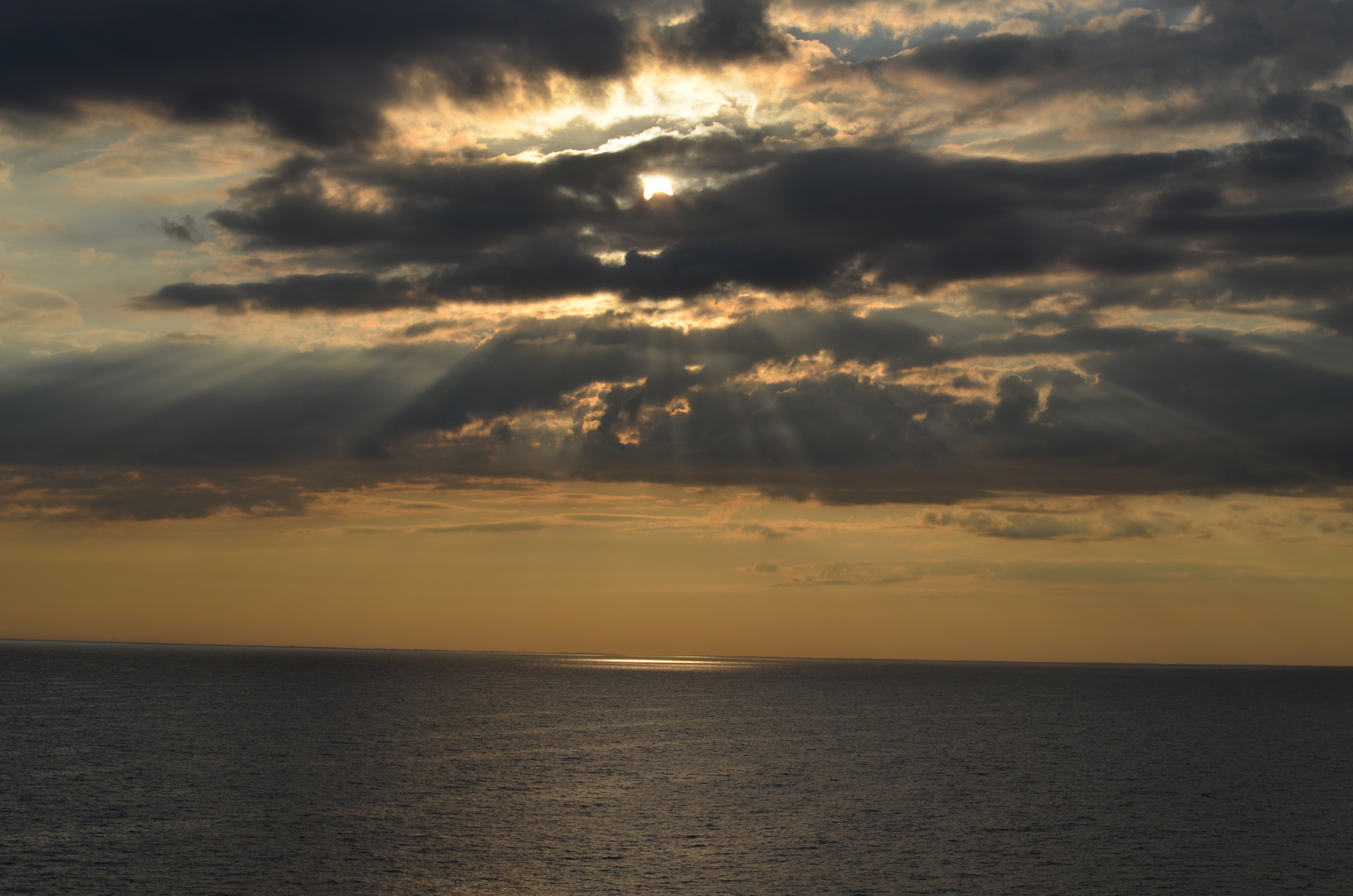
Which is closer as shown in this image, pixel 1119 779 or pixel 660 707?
pixel 1119 779

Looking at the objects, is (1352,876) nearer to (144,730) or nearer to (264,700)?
(144,730)

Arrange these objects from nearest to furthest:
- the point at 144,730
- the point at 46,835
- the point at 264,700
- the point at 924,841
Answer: the point at 46,835
the point at 924,841
the point at 144,730
the point at 264,700

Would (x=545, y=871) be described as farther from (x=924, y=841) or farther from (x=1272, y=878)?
(x=1272, y=878)

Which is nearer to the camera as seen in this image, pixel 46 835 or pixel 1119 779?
pixel 46 835

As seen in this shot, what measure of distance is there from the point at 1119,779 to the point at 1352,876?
135ft

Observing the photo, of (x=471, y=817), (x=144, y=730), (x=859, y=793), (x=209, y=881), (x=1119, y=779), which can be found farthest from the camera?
(x=144, y=730)

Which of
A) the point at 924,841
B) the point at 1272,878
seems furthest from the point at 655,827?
the point at 1272,878

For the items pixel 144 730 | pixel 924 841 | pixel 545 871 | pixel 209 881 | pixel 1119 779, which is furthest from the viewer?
pixel 144 730

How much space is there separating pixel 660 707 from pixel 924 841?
431ft

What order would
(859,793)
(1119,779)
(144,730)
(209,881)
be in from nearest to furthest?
(209,881) → (859,793) → (1119,779) → (144,730)

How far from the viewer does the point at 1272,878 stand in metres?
61.6

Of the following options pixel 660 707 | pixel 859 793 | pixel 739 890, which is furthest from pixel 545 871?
pixel 660 707

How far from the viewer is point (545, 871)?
6081cm

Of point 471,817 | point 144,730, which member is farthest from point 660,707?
point 471,817
